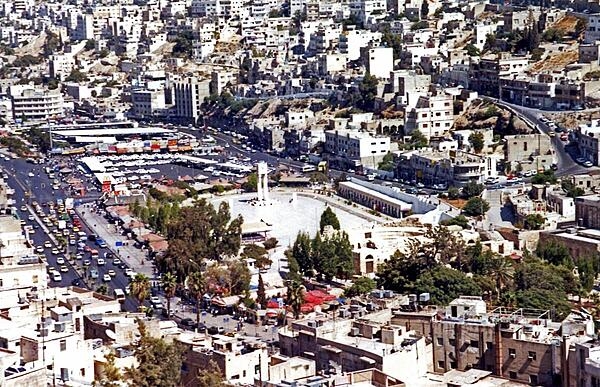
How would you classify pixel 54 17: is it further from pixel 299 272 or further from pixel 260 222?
pixel 299 272

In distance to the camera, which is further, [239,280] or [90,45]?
[90,45]

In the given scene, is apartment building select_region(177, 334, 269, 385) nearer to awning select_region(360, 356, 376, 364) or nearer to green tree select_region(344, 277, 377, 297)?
awning select_region(360, 356, 376, 364)

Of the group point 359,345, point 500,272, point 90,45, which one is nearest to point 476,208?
point 500,272

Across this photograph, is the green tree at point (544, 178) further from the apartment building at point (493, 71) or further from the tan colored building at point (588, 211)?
the apartment building at point (493, 71)

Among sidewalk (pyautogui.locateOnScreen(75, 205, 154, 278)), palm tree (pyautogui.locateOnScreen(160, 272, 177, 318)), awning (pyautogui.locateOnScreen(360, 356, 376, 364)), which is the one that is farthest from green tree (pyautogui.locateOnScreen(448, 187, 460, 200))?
awning (pyautogui.locateOnScreen(360, 356, 376, 364))

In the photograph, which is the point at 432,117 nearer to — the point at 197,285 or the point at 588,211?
the point at 588,211

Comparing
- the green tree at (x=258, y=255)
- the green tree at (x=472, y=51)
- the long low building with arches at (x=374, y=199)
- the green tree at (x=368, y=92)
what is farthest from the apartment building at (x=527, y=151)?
the green tree at (x=472, y=51)
